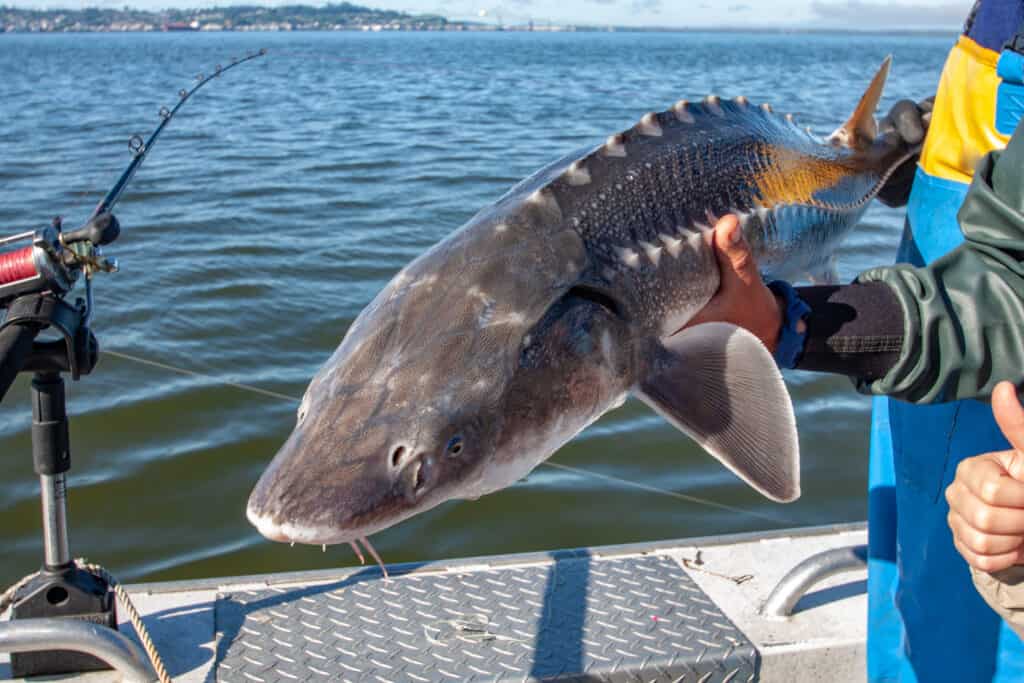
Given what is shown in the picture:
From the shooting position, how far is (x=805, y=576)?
2.82 m

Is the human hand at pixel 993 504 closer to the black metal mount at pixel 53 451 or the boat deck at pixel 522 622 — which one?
the boat deck at pixel 522 622

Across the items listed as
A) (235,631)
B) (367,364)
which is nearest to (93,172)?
(235,631)

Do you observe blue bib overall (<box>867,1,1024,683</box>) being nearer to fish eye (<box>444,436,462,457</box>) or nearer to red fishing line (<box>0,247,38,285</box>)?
fish eye (<box>444,436,462,457</box>)

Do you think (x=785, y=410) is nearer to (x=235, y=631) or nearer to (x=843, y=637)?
(x=843, y=637)

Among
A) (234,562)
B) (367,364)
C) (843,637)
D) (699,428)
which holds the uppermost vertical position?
(367,364)

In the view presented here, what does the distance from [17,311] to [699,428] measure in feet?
4.70

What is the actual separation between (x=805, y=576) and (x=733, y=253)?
132 cm

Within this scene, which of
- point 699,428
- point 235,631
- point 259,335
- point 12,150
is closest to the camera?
point 699,428

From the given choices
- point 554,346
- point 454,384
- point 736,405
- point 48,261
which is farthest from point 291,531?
point 48,261

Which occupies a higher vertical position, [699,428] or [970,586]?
[699,428]

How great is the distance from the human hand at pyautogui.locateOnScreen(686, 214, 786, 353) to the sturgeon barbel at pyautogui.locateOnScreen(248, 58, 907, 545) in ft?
0.08

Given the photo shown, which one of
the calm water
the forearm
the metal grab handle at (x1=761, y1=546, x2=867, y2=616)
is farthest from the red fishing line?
the calm water

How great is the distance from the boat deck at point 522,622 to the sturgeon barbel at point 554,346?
1.08m

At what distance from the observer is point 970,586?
215 cm
